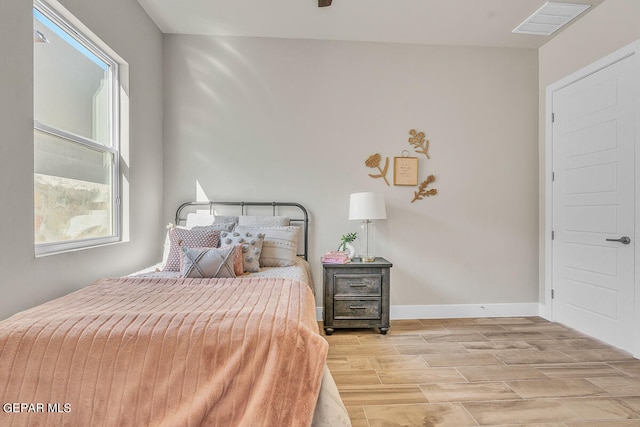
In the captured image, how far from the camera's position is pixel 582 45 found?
3188 millimetres

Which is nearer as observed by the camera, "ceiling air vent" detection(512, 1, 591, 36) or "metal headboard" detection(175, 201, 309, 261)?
"ceiling air vent" detection(512, 1, 591, 36)

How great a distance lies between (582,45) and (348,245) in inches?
113

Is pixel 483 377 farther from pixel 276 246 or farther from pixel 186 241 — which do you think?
pixel 186 241

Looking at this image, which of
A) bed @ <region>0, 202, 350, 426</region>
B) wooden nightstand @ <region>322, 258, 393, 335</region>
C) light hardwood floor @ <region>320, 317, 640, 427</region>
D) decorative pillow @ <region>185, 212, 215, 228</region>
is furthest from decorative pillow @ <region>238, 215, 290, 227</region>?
bed @ <region>0, 202, 350, 426</region>

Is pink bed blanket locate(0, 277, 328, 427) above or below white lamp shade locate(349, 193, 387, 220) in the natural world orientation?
below

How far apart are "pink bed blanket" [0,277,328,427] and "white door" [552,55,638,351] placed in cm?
288

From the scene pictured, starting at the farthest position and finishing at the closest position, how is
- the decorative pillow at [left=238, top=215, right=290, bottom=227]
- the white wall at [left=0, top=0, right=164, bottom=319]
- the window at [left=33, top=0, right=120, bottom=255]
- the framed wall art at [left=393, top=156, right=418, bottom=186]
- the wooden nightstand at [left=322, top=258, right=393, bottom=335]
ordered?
the framed wall art at [left=393, top=156, right=418, bottom=186] < the decorative pillow at [left=238, top=215, right=290, bottom=227] < the wooden nightstand at [left=322, top=258, right=393, bottom=335] < the window at [left=33, top=0, right=120, bottom=255] < the white wall at [left=0, top=0, right=164, bottom=319]

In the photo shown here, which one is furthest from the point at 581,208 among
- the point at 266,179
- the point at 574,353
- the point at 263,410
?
the point at 263,410

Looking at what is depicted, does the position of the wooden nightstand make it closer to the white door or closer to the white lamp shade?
the white lamp shade

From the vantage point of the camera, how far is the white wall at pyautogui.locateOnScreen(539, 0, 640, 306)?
109 inches

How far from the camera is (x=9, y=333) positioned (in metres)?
A: 1.29

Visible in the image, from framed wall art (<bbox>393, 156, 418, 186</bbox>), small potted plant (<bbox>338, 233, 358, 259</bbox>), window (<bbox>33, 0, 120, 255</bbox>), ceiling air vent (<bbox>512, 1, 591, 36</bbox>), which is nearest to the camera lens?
window (<bbox>33, 0, 120, 255</bbox>)

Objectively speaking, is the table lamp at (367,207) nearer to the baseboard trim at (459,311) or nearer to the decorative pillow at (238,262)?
the baseboard trim at (459,311)

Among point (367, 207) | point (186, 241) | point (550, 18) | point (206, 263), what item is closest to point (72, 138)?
point (186, 241)
